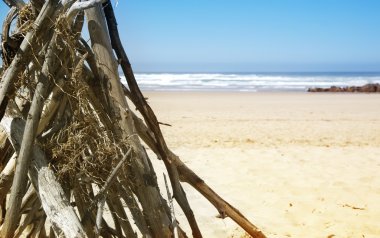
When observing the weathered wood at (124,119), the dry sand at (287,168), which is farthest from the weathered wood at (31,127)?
the dry sand at (287,168)

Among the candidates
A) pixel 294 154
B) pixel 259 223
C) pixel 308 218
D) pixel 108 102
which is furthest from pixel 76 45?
pixel 294 154

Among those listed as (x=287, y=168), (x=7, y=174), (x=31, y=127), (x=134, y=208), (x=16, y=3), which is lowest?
(x=287, y=168)

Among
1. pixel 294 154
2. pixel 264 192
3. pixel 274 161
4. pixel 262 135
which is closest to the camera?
pixel 264 192

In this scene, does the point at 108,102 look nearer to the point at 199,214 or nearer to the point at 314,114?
the point at 199,214

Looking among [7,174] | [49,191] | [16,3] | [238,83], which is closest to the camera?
[49,191]

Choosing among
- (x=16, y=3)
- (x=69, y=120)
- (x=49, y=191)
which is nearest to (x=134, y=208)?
(x=49, y=191)

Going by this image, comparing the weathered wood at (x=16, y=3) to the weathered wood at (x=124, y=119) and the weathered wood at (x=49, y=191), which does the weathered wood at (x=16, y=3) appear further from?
the weathered wood at (x=49, y=191)

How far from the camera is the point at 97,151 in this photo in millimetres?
2324

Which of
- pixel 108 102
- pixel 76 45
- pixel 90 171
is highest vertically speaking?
pixel 76 45

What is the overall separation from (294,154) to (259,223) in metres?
4.24

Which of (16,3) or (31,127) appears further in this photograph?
(16,3)

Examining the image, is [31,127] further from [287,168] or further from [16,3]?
[287,168]

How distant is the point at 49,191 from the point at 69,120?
428 millimetres

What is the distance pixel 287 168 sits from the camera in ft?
24.6
